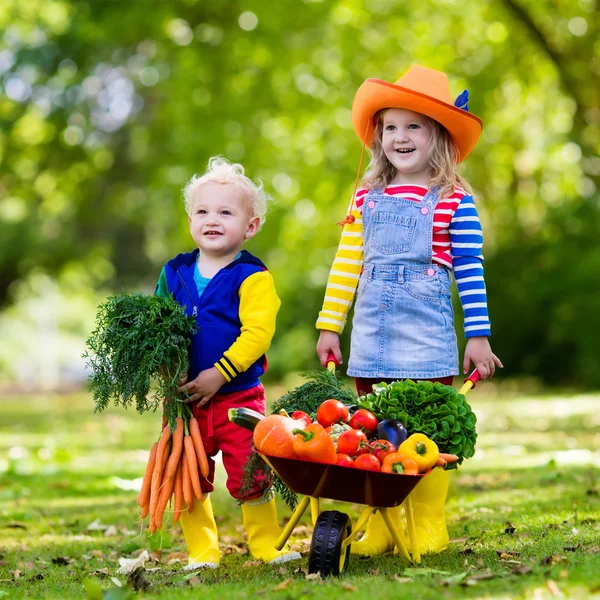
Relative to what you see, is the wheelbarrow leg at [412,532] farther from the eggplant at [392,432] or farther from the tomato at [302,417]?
the tomato at [302,417]

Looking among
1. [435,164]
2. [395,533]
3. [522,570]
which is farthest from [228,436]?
[435,164]

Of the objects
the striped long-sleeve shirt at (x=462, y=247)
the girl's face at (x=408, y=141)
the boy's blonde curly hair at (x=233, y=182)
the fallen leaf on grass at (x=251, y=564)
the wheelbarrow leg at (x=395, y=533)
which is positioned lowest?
the fallen leaf on grass at (x=251, y=564)

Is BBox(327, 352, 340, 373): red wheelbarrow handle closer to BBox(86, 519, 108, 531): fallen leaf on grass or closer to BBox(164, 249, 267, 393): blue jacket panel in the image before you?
BBox(164, 249, 267, 393): blue jacket panel

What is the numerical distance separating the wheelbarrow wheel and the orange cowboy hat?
6.11 ft

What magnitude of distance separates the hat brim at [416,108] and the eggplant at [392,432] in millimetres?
1435

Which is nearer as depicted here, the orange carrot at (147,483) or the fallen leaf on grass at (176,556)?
the orange carrot at (147,483)

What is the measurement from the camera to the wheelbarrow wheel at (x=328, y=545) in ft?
12.4

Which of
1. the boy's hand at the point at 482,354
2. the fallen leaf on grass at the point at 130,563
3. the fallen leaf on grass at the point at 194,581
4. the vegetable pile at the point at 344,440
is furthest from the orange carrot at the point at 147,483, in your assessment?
the boy's hand at the point at 482,354

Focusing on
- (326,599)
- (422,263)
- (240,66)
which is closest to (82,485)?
(422,263)

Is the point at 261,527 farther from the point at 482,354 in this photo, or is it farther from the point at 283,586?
the point at 482,354

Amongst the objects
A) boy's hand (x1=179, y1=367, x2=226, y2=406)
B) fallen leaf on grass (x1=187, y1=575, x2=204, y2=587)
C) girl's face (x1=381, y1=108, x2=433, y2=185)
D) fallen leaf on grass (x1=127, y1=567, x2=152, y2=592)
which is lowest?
fallen leaf on grass (x1=187, y1=575, x2=204, y2=587)

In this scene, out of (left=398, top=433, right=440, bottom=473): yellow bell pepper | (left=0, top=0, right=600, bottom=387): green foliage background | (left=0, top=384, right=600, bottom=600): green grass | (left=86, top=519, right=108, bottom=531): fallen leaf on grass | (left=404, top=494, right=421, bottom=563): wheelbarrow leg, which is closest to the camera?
(left=0, top=384, right=600, bottom=600): green grass

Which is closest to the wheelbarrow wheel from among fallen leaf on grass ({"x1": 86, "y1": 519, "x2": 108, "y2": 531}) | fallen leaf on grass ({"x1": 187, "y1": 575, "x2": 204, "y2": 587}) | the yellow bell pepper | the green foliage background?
the yellow bell pepper

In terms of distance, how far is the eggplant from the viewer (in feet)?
12.8
